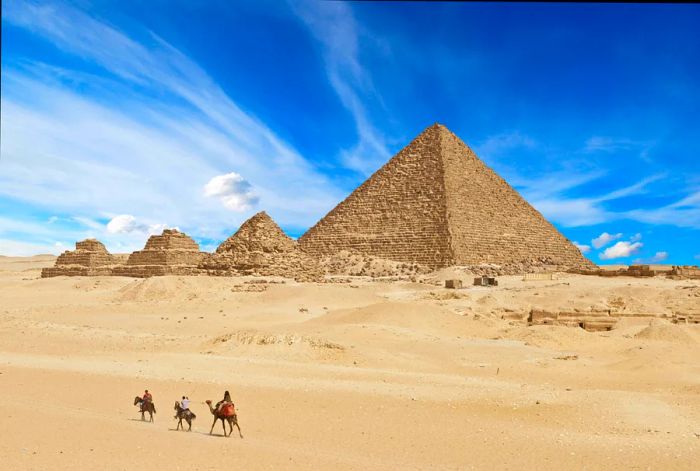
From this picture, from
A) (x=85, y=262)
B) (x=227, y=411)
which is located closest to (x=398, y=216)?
(x=85, y=262)

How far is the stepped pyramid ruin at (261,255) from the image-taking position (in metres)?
33.2

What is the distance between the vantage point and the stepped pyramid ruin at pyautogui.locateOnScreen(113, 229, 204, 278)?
40.6m

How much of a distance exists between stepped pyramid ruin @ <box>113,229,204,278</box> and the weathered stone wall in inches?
861

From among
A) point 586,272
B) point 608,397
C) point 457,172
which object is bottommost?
point 608,397

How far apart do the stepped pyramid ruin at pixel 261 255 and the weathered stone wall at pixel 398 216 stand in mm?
21908

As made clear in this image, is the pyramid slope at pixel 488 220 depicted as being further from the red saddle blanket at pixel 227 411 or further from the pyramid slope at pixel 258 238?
the red saddle blanket at pixel 227 411

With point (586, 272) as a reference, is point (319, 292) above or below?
below

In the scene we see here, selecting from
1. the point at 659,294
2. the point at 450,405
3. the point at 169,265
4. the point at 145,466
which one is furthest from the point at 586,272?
the point at 145,466

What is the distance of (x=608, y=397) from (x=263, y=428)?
5.38 m

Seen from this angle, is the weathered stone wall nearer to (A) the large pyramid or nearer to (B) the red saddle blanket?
(A) the large pyramid

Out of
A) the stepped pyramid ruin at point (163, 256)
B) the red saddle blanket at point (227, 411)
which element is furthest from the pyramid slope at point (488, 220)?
the red saddle blanket at point (227, 411)

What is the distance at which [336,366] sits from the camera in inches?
509

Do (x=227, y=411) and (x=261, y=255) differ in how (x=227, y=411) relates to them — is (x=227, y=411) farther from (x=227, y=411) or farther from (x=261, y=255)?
(x=261, y=255)

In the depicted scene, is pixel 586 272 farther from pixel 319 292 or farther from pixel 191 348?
pixel 191 348
